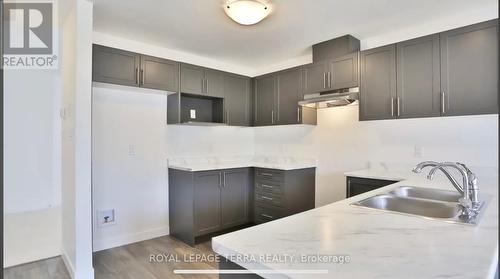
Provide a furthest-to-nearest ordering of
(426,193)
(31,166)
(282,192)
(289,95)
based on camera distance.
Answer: (289,95) < (282,192) < (31,166) < (426,193)

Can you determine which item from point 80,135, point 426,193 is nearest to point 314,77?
point 426,193

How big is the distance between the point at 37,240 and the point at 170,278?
1.52m

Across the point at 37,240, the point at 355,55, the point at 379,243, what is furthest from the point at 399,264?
the point at 37,240

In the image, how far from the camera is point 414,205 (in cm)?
170

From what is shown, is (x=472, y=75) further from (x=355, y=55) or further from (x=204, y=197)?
(x=204, y=197)

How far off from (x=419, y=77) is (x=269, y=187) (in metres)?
2.03

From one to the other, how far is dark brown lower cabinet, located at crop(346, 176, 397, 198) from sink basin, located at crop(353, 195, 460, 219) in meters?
0.86

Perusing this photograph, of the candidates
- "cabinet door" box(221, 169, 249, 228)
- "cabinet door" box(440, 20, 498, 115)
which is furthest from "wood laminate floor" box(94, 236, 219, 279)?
"cabinet door" box(440, 20, 498, 115)

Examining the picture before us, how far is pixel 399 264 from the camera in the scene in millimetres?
783

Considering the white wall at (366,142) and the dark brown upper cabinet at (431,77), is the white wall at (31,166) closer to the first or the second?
the white wall at (366,142)

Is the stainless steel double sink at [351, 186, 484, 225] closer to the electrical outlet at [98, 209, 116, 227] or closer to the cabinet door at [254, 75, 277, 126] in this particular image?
the cabinet door at [254, 75, 277, 126]

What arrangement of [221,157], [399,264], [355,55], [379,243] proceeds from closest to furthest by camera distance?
[399,264]
[379,243]
[355,55]
[221,157]

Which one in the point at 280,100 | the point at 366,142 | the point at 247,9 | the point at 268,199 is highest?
the point at 247,9

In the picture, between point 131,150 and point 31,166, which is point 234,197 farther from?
point 31,166
